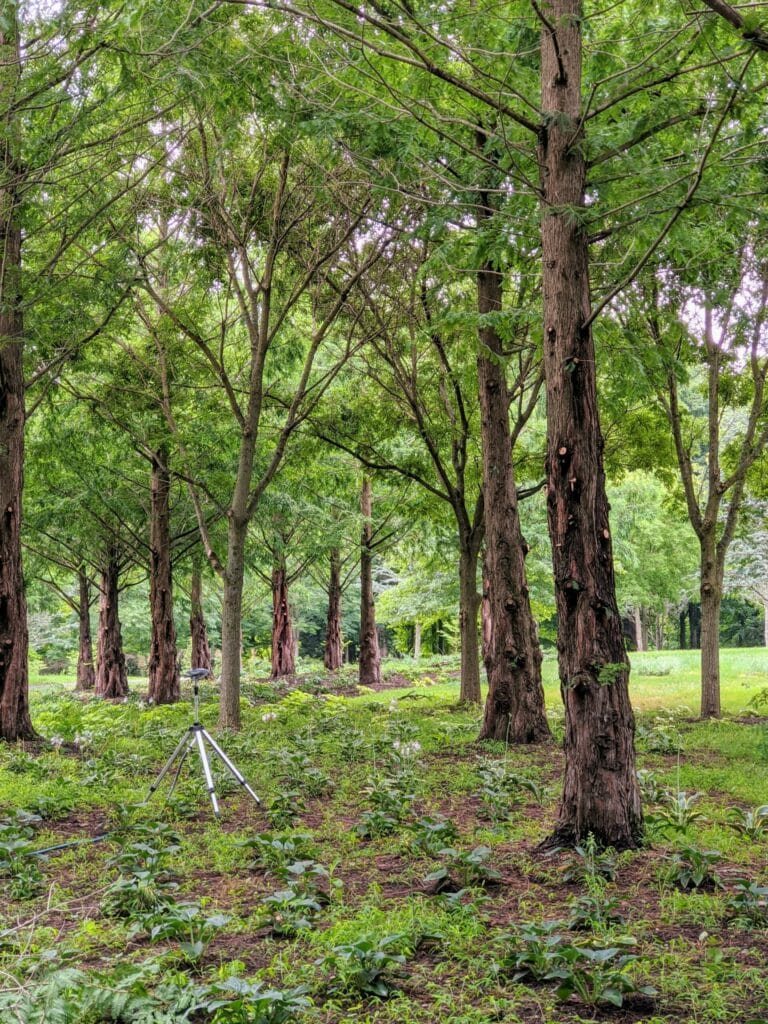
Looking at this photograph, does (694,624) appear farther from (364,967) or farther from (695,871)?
(364,967)

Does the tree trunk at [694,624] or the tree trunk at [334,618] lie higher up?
the tree trunk at [334,618]

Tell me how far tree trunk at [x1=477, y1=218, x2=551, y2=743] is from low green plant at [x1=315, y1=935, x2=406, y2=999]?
249 inches

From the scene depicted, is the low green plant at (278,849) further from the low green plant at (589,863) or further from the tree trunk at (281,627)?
the tree trunk at (281,627)

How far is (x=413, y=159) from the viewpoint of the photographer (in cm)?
609

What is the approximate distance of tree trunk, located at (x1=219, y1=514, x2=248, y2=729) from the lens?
1064cm

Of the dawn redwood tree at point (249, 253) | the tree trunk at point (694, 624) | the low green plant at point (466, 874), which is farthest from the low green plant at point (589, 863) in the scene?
the tree trunk at point (694, 624)

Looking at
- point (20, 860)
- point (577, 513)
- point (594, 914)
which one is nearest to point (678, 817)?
point (594, 914)

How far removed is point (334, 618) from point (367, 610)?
440 cm

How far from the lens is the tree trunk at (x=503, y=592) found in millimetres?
9742

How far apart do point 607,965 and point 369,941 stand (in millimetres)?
1007

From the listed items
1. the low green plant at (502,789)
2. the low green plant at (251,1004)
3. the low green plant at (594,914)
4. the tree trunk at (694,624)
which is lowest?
the tree trunk at (694,624)

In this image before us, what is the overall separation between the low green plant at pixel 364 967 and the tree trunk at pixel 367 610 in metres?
16.1

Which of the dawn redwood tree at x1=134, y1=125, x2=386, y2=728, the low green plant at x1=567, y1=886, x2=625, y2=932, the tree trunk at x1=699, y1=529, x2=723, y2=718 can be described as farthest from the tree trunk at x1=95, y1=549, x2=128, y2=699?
the low green plant at x1=567, y1=886, x2=625, y2=932

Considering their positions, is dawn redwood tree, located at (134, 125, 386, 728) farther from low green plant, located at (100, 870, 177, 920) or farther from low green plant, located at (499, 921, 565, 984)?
low green plant, located at (499, 921, 565, 984)
